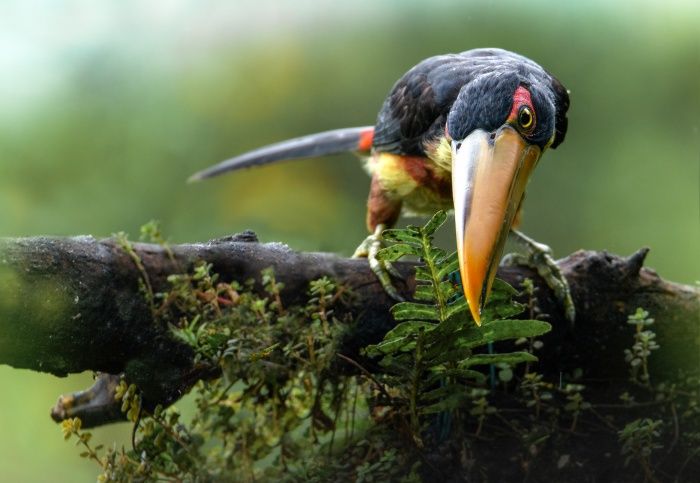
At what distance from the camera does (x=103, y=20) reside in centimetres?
239

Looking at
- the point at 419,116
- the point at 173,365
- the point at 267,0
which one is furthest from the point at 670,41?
the point at 173,365

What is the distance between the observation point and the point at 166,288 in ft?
4.48

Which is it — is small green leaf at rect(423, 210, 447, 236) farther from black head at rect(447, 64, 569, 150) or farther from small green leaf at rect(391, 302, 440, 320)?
black head at rect(447, 64, 569, 150)

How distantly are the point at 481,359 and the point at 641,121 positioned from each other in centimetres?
172

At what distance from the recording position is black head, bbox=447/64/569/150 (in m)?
1.42

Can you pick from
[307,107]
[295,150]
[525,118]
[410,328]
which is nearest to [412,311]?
[410,328]

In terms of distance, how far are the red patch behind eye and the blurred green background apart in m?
0.75

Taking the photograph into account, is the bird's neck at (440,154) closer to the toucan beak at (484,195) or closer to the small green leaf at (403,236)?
the toucan beak at (484,195)

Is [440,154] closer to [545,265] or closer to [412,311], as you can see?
[545,265]

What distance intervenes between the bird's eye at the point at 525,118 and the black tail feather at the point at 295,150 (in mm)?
999

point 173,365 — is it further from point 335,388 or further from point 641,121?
point 641,121

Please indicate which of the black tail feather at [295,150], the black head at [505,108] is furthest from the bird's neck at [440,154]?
the black tail feather at [295,150]

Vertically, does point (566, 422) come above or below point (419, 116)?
below

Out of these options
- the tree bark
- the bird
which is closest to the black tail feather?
the bird
